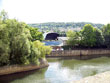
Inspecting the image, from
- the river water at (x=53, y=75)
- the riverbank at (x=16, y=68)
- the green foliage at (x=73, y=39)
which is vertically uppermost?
the green foliage at (x=73, y=39)

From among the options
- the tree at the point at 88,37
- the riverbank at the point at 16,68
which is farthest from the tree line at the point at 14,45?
the tree at the point at 88,37

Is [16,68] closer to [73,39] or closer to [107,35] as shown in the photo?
[73,39]

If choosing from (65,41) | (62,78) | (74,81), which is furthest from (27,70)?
(65,41)

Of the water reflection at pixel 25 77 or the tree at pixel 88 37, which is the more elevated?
the tree at pixel 88 37

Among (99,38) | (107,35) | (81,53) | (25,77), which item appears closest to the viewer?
(25,77)

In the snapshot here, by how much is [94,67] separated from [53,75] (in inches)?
330

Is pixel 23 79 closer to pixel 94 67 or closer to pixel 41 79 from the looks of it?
pixel 41 79

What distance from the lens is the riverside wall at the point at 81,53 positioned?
113 feet

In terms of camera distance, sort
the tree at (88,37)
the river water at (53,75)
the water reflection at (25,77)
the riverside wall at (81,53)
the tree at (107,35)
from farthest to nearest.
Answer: the tree at (107,35) < the tree at (88,37) < the riverside wall at (81,53) < the river water at (53,75) < the water reflection at (25,77)

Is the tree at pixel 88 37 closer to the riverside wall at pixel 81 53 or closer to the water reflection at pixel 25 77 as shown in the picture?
the riverside wall at pixel 81 53

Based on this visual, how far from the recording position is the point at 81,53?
1425 inches

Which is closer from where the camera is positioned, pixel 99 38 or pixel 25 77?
pixel 25 77

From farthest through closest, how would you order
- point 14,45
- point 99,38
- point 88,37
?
point 99,38
point 88,37
point 14,45

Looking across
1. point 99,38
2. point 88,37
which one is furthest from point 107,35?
point 88,37
